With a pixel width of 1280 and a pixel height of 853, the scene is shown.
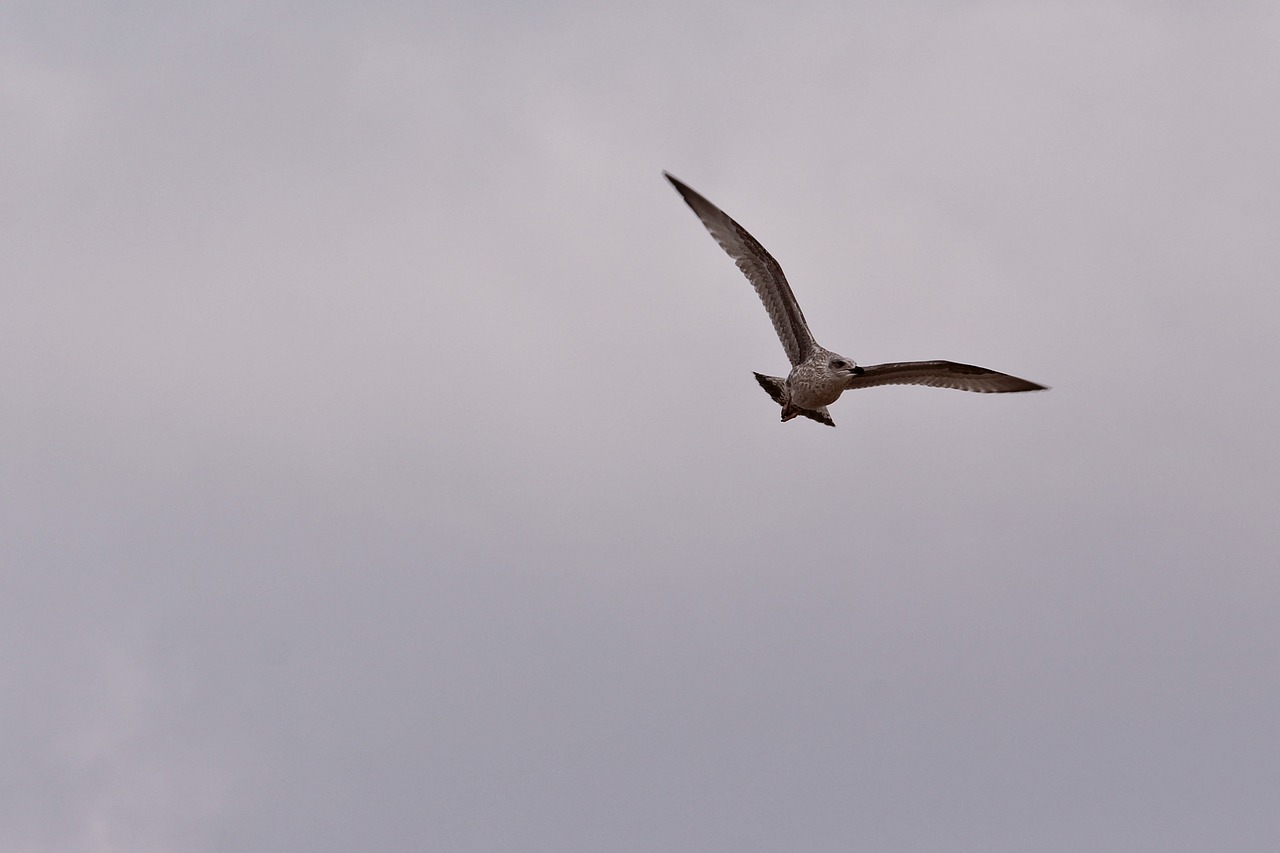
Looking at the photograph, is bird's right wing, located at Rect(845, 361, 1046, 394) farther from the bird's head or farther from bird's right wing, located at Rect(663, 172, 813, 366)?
bird's right wing, located at Rect(663, 172, 813, 366)

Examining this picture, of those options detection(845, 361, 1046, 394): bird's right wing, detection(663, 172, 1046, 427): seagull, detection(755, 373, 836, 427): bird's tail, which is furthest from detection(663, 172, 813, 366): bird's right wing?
detection(845, 361, 1046, 394): bird's right wing

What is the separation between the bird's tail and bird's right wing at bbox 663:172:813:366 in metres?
1.24

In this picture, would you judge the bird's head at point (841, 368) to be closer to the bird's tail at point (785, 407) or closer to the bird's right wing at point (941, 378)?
the bird's right wing at point (941, 378)

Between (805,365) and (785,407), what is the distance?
2.04 metres

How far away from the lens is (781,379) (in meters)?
54.1

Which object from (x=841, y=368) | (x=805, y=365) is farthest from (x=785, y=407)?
(x=841, y=368)

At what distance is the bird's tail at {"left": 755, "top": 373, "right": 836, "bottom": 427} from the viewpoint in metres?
53.5

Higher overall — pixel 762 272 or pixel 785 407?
pixel 762 272

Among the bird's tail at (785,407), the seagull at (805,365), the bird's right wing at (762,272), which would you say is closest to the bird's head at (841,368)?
the seagull at (805,365)

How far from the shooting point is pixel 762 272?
52.8 metres

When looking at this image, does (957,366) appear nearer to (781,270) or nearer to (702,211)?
(781,270)

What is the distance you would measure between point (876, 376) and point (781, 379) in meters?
3.54

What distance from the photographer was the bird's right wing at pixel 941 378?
2041 inches

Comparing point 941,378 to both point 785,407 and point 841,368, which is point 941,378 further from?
point 785,407
